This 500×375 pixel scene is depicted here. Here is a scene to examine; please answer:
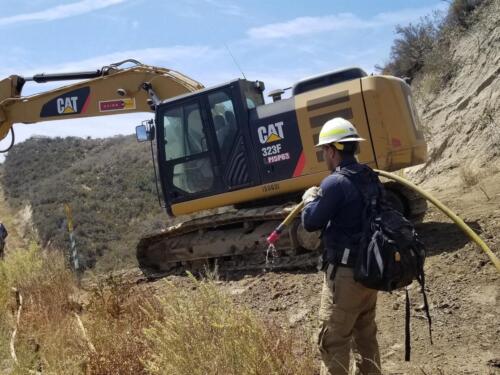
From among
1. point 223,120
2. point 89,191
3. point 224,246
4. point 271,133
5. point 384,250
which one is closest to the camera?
point 384,250

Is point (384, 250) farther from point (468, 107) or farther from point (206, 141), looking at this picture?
point (468, 107)

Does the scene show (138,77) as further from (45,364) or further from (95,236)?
(95,236)

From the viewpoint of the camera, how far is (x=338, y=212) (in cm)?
412

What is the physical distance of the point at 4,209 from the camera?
30016mm

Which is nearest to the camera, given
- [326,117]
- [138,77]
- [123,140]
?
[326,117]

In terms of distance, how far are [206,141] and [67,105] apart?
125 inches

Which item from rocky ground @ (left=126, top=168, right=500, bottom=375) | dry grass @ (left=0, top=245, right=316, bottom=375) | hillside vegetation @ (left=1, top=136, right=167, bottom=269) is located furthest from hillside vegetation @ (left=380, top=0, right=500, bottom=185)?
hillside vegetation @ (left=1, top=136, right=167, bottom=269)

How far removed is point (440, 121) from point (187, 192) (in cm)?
706

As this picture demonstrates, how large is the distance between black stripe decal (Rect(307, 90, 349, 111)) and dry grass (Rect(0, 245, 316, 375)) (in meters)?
3.38

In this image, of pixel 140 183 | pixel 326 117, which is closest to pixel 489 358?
pixel 326 117

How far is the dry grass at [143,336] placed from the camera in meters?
4.11

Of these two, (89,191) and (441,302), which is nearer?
(441,302)

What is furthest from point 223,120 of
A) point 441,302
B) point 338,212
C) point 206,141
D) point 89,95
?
point 338,212

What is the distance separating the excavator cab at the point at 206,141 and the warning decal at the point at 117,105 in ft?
4.95
